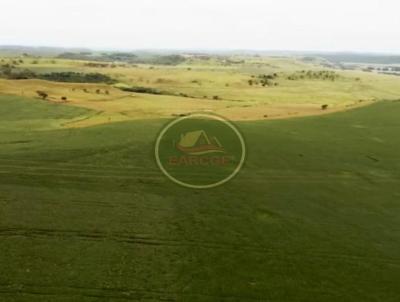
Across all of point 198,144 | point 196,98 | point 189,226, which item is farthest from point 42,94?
point 189,226

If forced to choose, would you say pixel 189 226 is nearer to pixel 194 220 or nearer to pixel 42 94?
pixel 194 220

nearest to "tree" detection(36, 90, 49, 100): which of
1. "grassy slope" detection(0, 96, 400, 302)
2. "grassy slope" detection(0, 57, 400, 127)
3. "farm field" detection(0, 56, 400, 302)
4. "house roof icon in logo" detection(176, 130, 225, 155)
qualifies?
"grassy slope" detection(0, 57, 400, 127)

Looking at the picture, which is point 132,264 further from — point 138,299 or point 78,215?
point 78,215

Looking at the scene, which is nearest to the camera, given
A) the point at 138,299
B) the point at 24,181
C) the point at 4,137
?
the point at 138,299

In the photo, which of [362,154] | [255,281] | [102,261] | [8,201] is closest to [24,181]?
[8,201]

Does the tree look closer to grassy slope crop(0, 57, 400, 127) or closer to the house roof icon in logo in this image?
grassy slope crop(0, 57, 400, 127)
